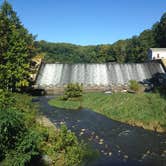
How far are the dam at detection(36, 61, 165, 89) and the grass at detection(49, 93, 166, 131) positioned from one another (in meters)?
14.4

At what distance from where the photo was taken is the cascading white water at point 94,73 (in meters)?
53.0

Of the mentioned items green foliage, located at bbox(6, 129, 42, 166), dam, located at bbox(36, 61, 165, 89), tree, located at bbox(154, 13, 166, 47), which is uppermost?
tree, located at bbox(154, 13, 166, 47)

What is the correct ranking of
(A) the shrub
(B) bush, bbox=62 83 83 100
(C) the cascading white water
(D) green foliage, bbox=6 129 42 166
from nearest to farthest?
(D) green foliage, bbox=6 129 42 166
(A) the shrub
(B) bush, bbox=62 83 83 100
(C) the cascading white water

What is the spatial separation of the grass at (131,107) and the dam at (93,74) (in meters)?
14.4

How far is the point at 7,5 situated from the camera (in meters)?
43.1

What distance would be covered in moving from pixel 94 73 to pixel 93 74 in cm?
37

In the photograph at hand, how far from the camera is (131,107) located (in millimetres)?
29938

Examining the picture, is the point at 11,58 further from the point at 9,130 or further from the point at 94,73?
the point at 94,73

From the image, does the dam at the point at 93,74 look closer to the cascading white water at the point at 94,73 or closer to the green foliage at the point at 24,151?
the cascading white water at the point at 94,73

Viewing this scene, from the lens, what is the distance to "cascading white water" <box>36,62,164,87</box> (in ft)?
174

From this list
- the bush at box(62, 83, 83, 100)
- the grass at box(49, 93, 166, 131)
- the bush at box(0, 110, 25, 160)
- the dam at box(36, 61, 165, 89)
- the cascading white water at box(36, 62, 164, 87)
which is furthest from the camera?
the cascading white water at box(36, 62, 164, 87)

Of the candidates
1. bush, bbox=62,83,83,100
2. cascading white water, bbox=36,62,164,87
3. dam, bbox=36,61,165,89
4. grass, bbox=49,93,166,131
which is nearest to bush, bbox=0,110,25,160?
grass, bbox=49,93,166,131

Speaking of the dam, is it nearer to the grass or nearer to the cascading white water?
the cascading white water

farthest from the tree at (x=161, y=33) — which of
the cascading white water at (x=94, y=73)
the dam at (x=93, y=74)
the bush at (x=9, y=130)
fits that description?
the bush at (x=9, y=130)
